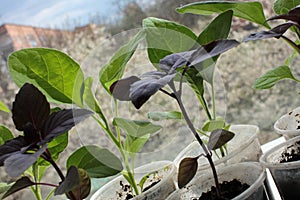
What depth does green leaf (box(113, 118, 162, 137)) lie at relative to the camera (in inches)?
20.9

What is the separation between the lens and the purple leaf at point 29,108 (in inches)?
18.8

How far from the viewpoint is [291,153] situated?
58 centimetres

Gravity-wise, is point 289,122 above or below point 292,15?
below

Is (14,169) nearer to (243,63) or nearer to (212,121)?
(212,121)

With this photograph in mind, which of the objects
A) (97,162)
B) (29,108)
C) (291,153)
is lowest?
(291,153)

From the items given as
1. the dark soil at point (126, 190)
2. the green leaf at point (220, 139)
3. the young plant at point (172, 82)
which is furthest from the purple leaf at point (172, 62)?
the dark soil at point (126, 190)

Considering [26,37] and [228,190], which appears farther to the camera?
[26,37]

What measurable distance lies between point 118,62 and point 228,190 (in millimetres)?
215

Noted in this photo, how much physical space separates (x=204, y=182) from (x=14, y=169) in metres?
0.28

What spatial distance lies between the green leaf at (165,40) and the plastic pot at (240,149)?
16 cm

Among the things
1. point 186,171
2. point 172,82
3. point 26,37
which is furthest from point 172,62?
point 26,37

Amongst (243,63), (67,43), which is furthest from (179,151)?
(243,63)

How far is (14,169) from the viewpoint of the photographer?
40 centimetres

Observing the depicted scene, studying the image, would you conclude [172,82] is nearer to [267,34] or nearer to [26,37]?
[267,34]
